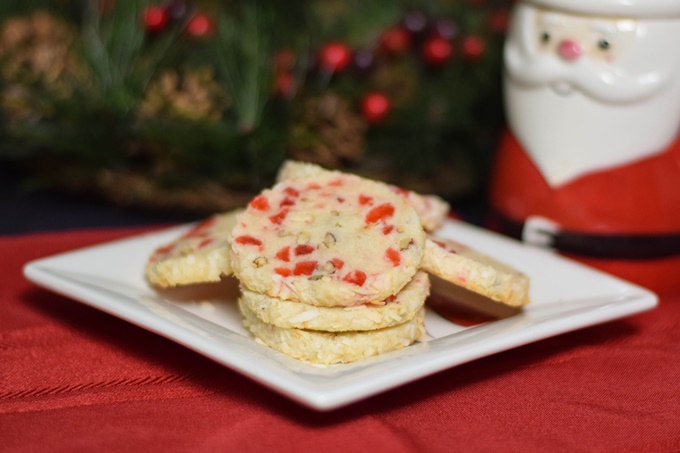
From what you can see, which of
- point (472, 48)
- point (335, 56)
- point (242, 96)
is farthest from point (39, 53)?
point (472, 48)

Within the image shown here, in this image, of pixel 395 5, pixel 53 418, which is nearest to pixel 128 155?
pixel 395 5

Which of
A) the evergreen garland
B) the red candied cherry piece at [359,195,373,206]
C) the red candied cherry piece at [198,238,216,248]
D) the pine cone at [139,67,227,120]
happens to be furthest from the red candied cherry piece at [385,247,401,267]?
the pine cone at [139,67,227,120]

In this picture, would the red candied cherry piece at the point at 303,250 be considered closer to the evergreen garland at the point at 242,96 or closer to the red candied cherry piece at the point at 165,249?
the red candied cherry piece at the point at 165,249

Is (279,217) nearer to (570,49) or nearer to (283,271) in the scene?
(283,271)

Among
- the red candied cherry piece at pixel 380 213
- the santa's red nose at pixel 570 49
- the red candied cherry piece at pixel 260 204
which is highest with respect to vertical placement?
the santa's red nose at pixel 570 49

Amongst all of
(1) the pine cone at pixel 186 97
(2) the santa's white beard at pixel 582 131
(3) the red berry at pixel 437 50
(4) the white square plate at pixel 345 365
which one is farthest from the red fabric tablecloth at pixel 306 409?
(3) the red berry at pixel 437 50
